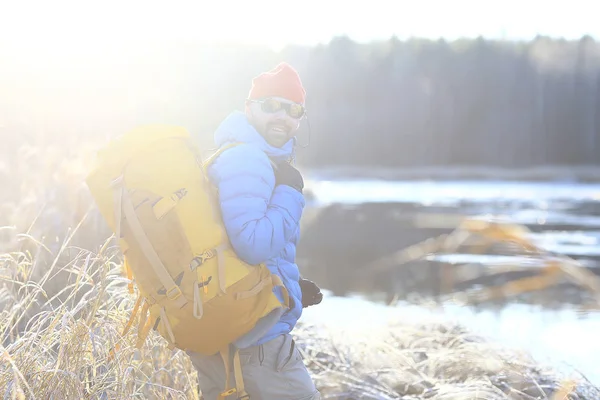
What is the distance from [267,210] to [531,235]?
135 cm

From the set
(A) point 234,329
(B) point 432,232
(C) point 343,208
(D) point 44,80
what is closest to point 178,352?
(A) point 234,329

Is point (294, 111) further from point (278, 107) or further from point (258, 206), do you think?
point (258, 206)

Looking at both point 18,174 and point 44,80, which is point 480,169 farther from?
point 18,174

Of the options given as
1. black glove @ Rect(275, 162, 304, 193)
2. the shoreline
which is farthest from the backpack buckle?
the shoreline

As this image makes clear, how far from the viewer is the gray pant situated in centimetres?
219

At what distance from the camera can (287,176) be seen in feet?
7.29

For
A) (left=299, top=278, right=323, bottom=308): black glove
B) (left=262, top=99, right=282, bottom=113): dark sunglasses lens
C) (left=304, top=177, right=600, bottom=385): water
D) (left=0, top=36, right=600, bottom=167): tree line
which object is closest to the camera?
(left=262, top=99, right=282, bottom=113): dark sunglasses lens

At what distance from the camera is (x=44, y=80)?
1812cm

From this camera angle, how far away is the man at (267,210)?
205 cm

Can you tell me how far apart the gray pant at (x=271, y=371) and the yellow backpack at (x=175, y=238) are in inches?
5.6

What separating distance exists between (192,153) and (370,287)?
24.2 ft

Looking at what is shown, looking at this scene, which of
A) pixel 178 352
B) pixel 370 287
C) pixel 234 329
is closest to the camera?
pixel 234 329

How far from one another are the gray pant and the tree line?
28.7m

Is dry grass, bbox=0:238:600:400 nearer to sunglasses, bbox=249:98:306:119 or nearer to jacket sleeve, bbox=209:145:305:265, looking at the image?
jacket sleeve, bbox=209:145:305:265
